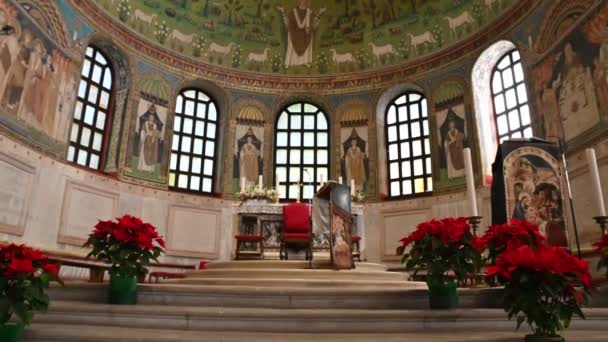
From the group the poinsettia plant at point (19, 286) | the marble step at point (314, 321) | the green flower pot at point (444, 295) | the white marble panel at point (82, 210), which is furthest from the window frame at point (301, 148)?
the poinsettia plant at point (19, 286)

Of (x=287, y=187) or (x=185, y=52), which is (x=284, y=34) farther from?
(x=287, y=187)

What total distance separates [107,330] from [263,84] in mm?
11961

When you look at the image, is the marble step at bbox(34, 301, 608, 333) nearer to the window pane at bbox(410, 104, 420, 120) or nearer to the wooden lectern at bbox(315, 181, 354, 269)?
the wooden lectern at bbox(315, 181, 354, 269)

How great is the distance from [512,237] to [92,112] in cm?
1107

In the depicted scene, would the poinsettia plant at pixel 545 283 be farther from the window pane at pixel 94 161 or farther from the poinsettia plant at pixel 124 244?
the window pane at pixel 94 161

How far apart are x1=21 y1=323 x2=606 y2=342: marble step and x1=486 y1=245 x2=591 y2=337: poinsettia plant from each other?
395 mm

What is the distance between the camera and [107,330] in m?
3.41

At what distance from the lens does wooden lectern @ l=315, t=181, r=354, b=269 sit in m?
6.90

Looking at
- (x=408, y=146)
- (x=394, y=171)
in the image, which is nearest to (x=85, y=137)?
(x=394, y=171)

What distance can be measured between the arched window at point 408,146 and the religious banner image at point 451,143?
22.1 inches

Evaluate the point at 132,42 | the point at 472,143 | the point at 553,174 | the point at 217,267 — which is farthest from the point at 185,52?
the point at 553,174

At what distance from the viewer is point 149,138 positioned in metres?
12.3

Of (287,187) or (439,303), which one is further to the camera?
(287,187)

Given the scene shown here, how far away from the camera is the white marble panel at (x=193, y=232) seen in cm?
1189
